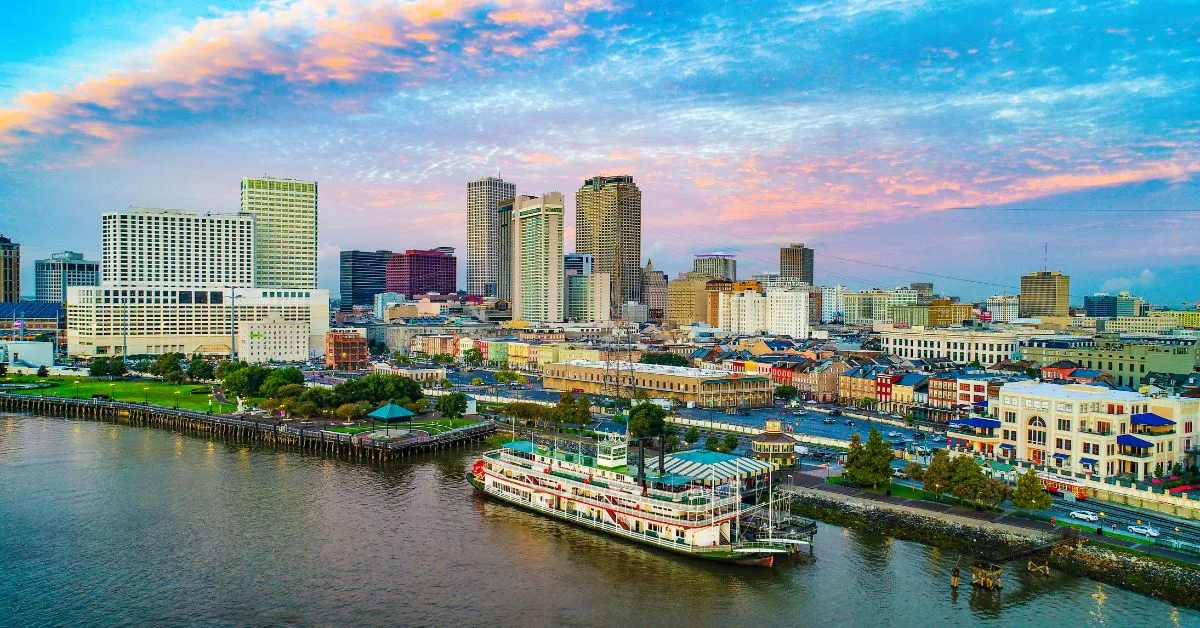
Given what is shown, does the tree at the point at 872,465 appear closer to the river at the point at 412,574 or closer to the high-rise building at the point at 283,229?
the river at the point at 412,574

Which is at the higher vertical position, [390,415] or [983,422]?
[983,422]

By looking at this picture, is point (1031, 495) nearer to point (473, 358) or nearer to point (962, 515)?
point (962, 515)

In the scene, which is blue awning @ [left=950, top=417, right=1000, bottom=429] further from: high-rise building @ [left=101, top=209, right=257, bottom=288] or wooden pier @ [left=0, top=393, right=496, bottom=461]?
high-rise building @ [left=101, top=209, right=257, bottom=288]

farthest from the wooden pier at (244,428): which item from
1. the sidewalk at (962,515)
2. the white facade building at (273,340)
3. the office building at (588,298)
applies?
the office building at (588,298)

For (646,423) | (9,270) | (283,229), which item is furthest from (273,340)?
(9,270)

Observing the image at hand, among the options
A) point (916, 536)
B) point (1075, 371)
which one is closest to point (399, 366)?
point (1075, 371)

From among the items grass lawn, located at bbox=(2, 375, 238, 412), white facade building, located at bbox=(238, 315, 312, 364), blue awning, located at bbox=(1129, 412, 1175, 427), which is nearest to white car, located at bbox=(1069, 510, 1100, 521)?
blue awning, located at bbox=(1129, 412, 1175, 427)
